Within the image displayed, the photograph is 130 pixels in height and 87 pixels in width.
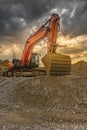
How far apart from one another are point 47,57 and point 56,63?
1127 mm

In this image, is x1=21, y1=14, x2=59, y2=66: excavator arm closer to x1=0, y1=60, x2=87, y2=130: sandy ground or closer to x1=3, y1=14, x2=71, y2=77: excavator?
x1=3, y1=14, x2=71, y2=77: excavator

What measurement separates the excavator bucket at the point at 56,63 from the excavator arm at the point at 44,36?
90cm

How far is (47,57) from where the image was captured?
31000 millimetres

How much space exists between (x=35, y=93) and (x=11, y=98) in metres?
2.08

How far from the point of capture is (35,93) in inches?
1000

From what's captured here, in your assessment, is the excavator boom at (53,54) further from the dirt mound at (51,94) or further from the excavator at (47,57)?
the dirt mound at (51,94)

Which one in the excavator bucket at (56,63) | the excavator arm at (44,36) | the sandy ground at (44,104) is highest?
the excavator arm at (44,36)

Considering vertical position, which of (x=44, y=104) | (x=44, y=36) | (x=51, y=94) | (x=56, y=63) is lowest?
(x=44, y=104)

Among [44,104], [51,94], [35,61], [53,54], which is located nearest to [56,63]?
[53,54]

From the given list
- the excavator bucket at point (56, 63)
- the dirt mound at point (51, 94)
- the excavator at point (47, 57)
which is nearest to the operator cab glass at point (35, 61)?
the excavator at point (47, 57)

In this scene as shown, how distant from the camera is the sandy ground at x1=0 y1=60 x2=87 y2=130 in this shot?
1698 centimetres

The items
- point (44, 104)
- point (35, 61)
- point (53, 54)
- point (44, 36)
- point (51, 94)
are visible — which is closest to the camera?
point (44, 104)

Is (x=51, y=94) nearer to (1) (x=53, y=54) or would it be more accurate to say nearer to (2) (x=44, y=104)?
(2) (x=44, y=104)

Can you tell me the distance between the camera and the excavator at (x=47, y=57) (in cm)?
3106
